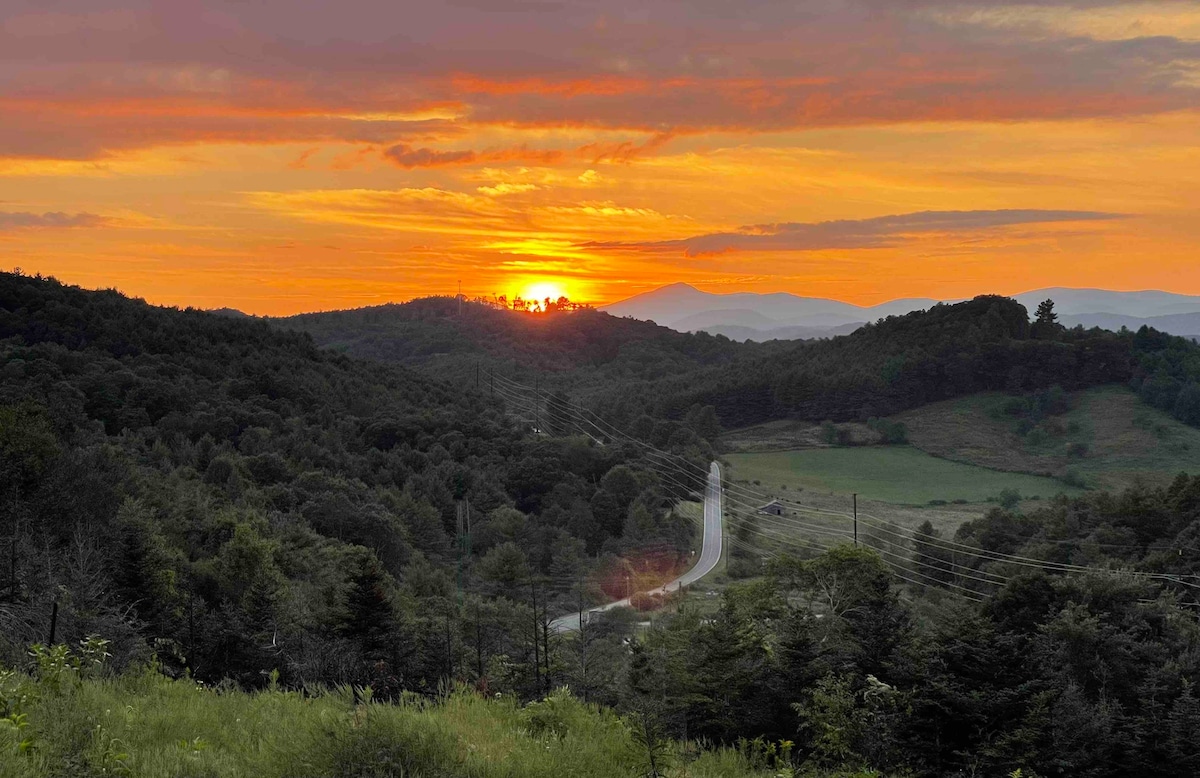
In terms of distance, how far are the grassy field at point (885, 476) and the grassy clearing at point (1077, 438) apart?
3.97m

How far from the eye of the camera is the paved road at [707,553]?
144ft

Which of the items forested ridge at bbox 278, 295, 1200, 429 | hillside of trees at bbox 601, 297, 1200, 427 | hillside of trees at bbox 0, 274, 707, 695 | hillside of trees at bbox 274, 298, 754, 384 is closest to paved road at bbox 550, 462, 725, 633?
hillside of trees at bbox 0, 274, 707, 695

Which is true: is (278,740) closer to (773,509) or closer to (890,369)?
(773,509)

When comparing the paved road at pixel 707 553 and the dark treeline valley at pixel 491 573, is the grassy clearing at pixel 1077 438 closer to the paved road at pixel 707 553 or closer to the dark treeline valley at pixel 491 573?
the dark treeline valley at pixel 491 573

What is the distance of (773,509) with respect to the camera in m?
78.4

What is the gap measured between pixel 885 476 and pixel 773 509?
2689cm

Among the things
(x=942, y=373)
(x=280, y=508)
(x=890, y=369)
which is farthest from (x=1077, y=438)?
(x=280, y=508)

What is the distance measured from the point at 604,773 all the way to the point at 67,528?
22.5 m

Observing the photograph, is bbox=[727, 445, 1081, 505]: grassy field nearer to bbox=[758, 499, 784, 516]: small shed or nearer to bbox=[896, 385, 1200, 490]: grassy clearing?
bbox=[896, 385, 1200, 490]: grassy clearing

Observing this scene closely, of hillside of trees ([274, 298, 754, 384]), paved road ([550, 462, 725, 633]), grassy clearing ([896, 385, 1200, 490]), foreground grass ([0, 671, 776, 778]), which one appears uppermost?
hillside of trees ([274, 298, 754, 384])

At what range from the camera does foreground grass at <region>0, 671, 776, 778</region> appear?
650 cm

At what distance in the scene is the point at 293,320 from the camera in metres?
198

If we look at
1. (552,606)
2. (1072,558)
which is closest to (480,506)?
(552,606)

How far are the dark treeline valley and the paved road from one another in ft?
4.67
